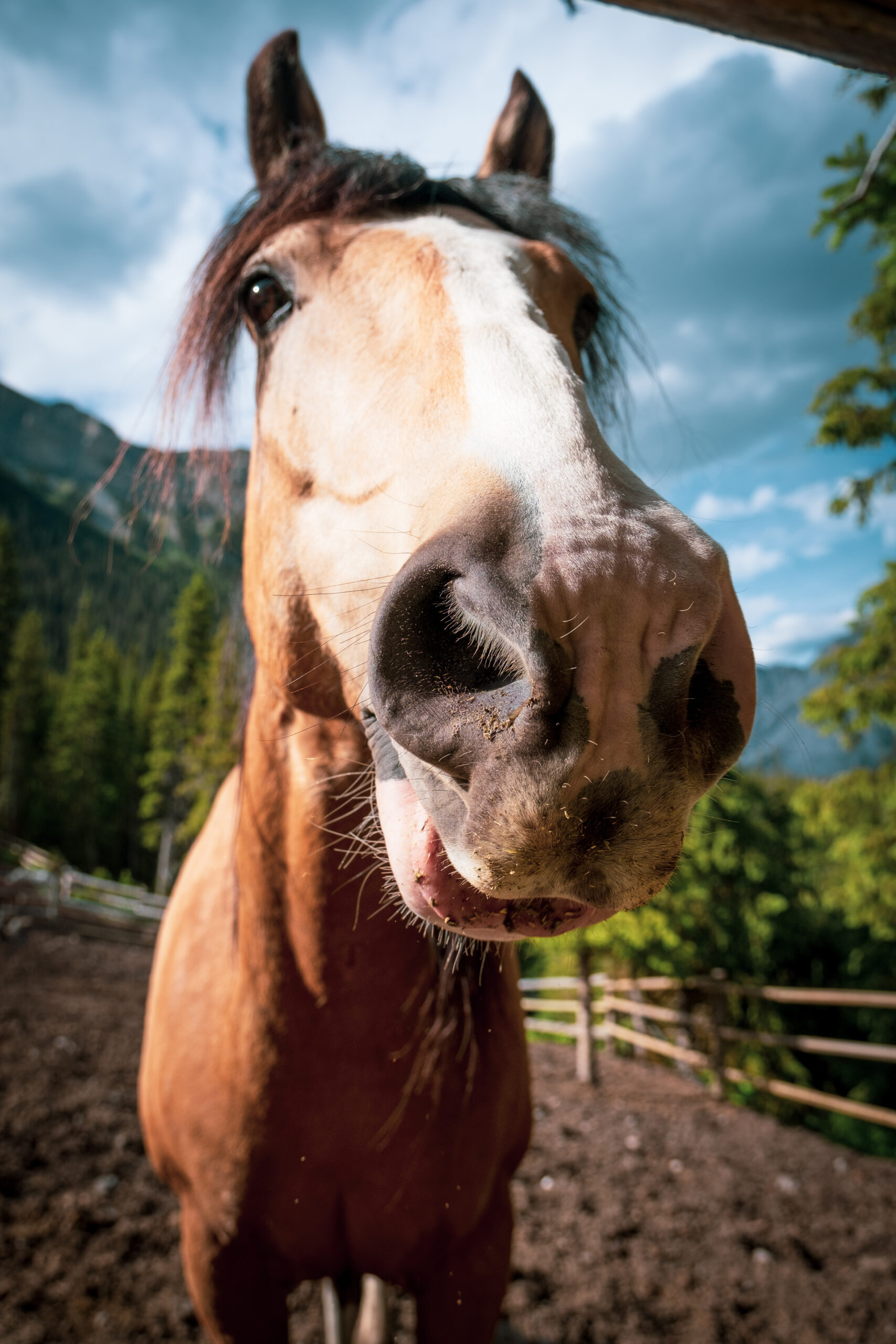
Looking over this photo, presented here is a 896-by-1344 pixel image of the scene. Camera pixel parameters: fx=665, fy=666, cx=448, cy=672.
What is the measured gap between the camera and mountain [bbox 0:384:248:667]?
2.16 m

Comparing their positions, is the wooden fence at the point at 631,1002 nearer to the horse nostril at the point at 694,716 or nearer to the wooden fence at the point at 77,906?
the wooden fence at the point at 77,906

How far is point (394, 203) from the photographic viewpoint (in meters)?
1.67

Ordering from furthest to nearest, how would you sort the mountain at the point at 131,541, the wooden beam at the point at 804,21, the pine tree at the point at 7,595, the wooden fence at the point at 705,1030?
the pine tree at the point at 7,595
the wooden fence at the point at 705,1030
the mountain at the point at 131,541
the wooden beam at the point at 804,21

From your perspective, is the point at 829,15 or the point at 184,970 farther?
the point at 184,970

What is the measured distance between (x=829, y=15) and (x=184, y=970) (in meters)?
2.96

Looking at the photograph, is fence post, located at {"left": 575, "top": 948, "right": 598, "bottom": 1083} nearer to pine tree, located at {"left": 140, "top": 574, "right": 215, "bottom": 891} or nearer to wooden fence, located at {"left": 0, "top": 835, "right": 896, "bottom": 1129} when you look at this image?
wooden fence, located at {"left": 0, "top": 835, "right": 896, "bottom": 1129}

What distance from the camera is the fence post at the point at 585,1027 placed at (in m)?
8.93

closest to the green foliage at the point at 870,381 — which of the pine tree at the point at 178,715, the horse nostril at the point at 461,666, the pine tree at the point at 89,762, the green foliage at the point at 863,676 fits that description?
the green foliage at the point at 863,676

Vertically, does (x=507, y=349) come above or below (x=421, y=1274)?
above

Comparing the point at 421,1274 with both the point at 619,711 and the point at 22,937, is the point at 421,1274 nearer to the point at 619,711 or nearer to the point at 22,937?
the point at 619,711

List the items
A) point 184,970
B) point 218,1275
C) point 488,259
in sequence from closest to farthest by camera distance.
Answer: point 488,259 → point 218,1275 → point 184,970

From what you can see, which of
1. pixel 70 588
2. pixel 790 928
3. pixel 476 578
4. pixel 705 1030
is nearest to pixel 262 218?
pixel 476 578

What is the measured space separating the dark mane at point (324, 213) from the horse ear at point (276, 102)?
60mm

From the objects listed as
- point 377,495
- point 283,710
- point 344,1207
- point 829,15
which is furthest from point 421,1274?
point 829,15
